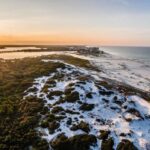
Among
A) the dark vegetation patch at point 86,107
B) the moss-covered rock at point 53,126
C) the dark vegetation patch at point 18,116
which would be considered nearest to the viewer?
the dark vegetation patch at point 18,116

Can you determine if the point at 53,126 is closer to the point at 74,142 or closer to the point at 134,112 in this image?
the point at 74,142

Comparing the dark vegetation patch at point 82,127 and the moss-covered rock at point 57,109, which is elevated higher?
the moss-covered rock at point 57,109

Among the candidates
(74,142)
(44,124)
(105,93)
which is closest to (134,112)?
(105,93)

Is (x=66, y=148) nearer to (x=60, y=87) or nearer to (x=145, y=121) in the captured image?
(x=145, y=121)

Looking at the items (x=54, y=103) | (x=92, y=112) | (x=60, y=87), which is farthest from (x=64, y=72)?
(x=92, y=112)

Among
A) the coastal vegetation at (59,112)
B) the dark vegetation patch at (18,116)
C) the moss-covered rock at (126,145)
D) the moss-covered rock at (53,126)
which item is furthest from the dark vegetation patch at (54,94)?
the moss-covered rock at (126,145)

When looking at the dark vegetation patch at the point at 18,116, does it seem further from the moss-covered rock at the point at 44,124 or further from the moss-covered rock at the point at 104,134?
the moss-covered rock at the point at 104,134

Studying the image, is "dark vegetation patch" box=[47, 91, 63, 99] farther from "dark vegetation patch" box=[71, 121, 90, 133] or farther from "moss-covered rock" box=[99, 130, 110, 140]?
"moss-covered rock" box=[99, 130, 110, 140]

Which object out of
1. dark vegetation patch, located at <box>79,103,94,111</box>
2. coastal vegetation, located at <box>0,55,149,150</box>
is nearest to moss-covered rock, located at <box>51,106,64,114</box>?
coastal vegetation, located at <box>0,55,149,150</box>
